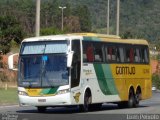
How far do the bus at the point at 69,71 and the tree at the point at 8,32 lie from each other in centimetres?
3032

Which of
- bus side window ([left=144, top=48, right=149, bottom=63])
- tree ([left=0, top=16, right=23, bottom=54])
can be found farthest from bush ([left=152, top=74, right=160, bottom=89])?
bus side window ([left=144, top=48, right=149, bottom=63])

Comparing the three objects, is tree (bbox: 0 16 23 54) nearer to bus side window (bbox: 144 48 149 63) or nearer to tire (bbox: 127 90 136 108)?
bus side window (bbox: 144 48 149 63)

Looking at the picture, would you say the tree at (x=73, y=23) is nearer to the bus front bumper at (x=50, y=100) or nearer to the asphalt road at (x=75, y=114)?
the asphalt road at (x=75, y=114)

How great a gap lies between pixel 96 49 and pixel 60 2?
415 ft

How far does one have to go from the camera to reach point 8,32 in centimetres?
6047

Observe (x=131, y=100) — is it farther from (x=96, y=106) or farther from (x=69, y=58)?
(x=69, y=58)

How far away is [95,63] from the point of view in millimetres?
28172

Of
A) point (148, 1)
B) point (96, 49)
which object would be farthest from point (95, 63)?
point (148, 1)

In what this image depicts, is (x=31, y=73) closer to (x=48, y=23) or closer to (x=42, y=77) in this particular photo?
(x=42, y=77)

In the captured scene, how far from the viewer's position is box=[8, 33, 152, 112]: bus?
84.5 ft

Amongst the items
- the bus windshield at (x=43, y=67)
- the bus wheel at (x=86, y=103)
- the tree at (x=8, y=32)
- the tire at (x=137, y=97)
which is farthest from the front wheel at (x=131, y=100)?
the tree at (x=8, y=32)

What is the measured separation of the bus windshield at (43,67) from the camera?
84.5 ft

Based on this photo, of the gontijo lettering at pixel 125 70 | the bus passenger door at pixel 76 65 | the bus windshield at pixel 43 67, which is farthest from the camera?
the gontijo lettering at pixel 125 70

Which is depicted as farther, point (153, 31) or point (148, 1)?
point (148, 1)
